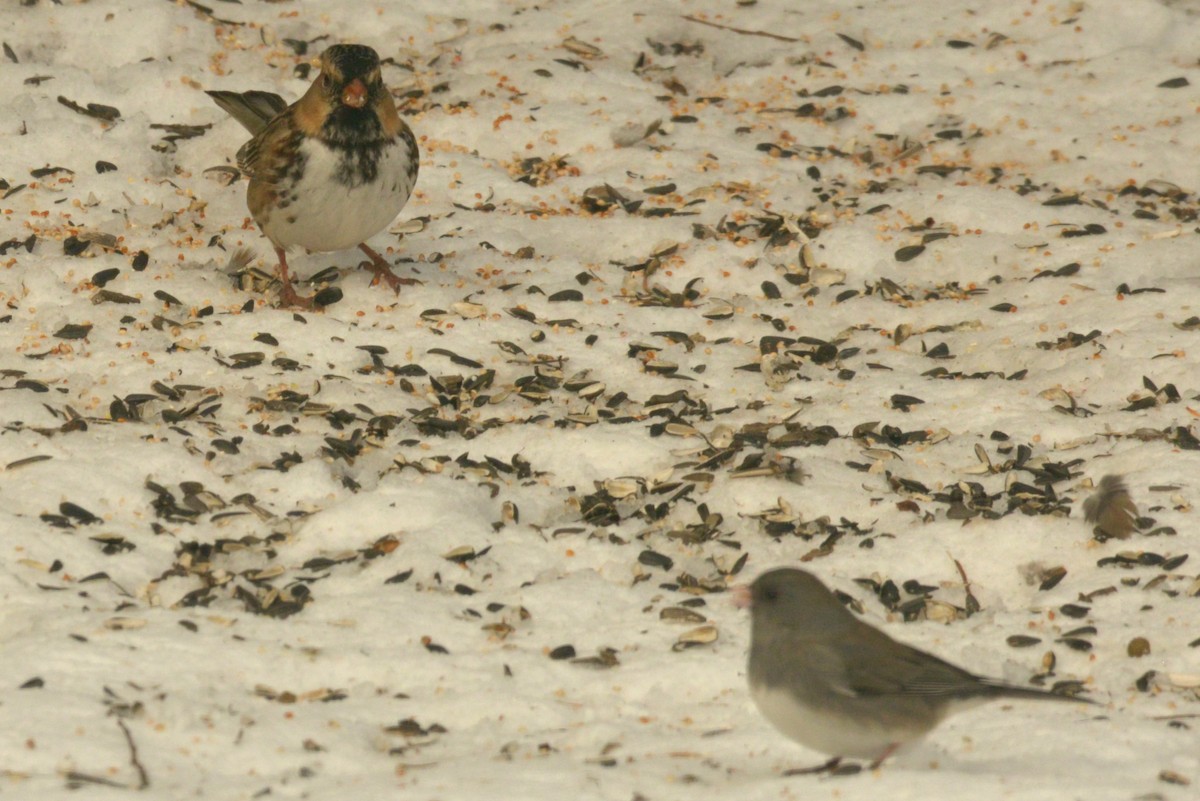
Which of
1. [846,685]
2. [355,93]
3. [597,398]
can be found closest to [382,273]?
[355,93]

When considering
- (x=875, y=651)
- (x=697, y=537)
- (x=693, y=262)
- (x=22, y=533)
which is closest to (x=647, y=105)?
(x=693, y=262)

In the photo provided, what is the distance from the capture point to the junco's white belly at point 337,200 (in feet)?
21.6

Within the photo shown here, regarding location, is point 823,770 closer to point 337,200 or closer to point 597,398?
point 597,398

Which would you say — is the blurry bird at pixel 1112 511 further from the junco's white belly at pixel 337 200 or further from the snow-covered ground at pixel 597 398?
the junco's white belly at pixel 337 200

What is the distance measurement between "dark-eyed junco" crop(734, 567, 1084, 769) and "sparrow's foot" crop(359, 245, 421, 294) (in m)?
3.55

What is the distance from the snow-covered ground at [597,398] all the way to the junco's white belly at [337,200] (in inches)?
14.9

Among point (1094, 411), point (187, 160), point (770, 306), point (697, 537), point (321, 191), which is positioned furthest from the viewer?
point (187, 160)

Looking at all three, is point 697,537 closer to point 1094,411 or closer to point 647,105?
point 1094,411

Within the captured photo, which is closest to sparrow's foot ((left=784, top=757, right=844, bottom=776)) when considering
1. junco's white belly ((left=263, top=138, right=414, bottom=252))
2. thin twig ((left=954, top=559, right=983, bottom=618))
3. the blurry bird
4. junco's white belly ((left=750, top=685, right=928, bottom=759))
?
junco's white belly ((left=750, top=685, right=928, bottom=759))

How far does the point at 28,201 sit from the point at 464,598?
3.71 meters

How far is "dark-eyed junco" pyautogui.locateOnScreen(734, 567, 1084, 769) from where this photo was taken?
3.73 m

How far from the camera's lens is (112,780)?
379 centimetres

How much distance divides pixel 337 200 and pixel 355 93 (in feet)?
1.53

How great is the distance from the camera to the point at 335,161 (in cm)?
657
